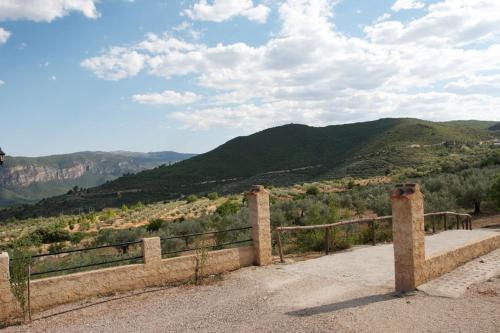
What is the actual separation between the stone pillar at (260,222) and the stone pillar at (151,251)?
2.75 m

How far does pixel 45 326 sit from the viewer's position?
308 inches

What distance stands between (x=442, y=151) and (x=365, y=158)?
1139 cm

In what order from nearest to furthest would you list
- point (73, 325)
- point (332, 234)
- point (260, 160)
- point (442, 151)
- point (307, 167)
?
1. point (73, 325)
2. point (332, 234)
3. point (442, 151)
4. point (307, 167)
5. point (260, 160)

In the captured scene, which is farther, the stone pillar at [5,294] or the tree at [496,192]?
the tree at [496,192]

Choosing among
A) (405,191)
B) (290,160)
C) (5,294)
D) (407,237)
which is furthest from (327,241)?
(290,160)

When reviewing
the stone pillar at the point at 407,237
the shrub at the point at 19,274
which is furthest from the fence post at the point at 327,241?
the shrub at the point at 19,274

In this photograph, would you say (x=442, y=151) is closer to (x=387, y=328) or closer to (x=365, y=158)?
(x=365, y=158)

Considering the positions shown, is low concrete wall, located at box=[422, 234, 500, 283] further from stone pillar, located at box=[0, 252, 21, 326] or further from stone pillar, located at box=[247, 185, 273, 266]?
stone pillar, located at box=[0, 252, 21, 326]

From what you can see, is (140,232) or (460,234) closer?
(460,234)

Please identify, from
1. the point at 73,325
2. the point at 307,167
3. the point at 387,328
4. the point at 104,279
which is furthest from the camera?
the point at 307,167

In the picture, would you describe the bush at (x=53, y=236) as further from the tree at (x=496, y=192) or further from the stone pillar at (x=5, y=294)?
the tree at (x=496, y=192)

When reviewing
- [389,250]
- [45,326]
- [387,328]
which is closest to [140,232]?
[389,250]

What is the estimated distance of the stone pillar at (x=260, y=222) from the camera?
11.3m

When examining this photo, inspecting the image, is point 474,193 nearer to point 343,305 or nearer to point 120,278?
point 343,305
